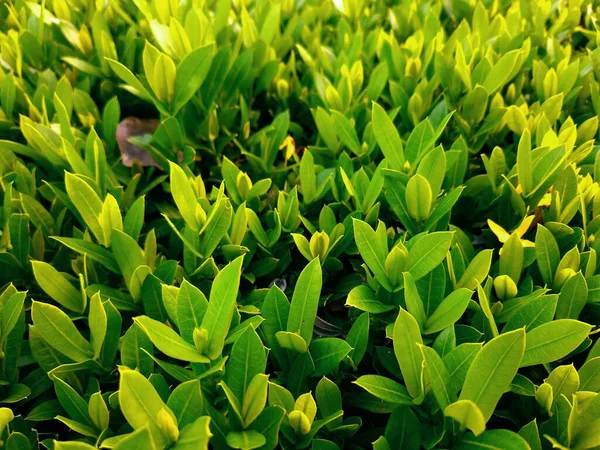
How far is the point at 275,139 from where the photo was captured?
1.91 m

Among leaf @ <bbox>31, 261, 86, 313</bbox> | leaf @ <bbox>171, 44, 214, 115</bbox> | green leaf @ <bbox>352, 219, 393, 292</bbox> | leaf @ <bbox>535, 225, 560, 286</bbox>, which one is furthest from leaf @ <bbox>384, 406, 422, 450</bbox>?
leaf @ <bbox>171, 44, 214, 115</bbox>

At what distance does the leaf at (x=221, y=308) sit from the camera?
1143 mm

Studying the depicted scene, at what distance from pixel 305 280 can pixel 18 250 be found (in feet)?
2.81

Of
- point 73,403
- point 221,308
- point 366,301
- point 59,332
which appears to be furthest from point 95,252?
point 366,301

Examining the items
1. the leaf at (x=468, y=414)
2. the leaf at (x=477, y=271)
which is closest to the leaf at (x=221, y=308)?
the leaf at (x=468, y=414)

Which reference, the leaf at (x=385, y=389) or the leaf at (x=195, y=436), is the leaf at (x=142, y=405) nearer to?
the leaf at (x=195, y=436)

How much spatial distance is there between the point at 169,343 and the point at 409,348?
50 cm

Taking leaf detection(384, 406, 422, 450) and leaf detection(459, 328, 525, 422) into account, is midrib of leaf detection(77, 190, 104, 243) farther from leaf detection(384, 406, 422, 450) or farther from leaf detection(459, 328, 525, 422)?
leaf detection(459, 328, 525, 422)

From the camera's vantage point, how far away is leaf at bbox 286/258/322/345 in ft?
4.16

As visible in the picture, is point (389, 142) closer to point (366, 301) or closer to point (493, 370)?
point (366, 301)

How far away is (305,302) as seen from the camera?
1.27m

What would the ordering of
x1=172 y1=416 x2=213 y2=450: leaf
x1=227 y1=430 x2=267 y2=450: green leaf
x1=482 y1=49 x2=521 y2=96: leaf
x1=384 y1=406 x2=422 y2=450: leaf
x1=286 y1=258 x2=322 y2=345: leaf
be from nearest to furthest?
1. x1=172 y1=416 x2=213 y2=450: leaf
2. x1=227 y1=430 x2=267 y2=450: green leaf
3. x1=384 y1=406 x2=422 y2=450: leaf
4. x1=286 y1=258 x2=322 y2=345: leaf
5. x1=482 y1=49 x2=521 y2=96: leaf

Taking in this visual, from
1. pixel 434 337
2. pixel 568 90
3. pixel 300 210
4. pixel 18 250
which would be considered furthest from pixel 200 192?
pixel 568 90

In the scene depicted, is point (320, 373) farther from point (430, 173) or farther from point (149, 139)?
point (149, 139)
